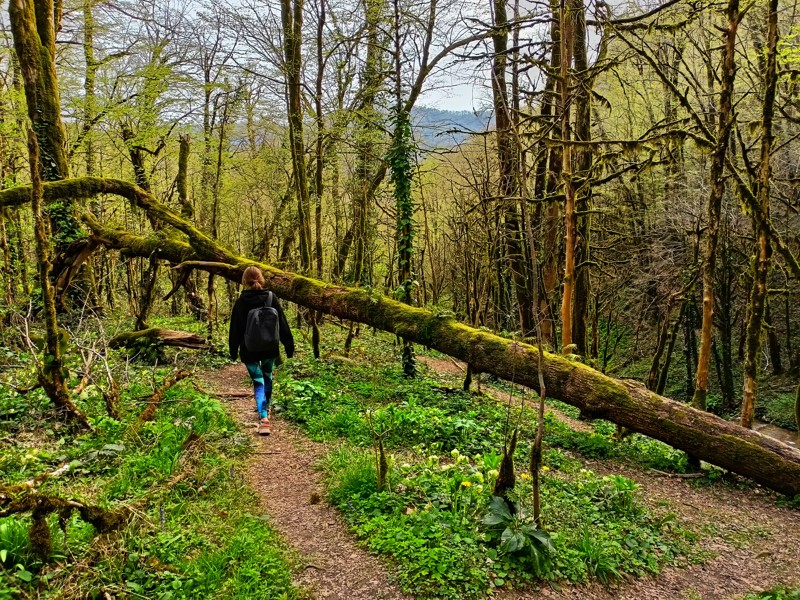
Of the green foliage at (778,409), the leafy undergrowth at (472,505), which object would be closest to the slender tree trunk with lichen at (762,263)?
the leafy undergrowth at (472,505)

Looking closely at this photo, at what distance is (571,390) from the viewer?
23.8ft

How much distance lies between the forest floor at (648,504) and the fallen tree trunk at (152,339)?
10.6 ft

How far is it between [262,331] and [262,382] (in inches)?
29.0

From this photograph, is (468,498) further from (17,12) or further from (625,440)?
(17,12)

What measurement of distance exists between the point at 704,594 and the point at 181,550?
14.5 feet

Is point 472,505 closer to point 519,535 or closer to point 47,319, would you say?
point 519,535

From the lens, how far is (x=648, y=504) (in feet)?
18.3

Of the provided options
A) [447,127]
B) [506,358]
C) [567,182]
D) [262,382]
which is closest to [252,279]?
[262,382]

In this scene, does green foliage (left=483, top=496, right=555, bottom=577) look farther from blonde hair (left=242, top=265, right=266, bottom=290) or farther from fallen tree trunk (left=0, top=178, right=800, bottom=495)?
blonde hair (left=242, top=265, right=266, bottom=290)

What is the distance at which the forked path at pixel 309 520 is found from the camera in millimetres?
3518

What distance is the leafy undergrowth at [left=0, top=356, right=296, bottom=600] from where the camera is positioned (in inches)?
118

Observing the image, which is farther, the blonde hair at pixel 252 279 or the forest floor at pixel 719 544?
the blonde hair at pixel 252 279

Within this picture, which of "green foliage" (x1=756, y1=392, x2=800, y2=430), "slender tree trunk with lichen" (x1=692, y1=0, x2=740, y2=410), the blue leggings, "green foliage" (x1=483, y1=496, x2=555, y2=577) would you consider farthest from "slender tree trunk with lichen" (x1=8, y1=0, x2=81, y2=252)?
"green foliage" (x1=756, y1=392, x2=800, y2=430)

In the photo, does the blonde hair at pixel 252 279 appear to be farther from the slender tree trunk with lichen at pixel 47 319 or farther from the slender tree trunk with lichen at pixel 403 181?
the slender tree trunk with lichen at pixel 403 181
